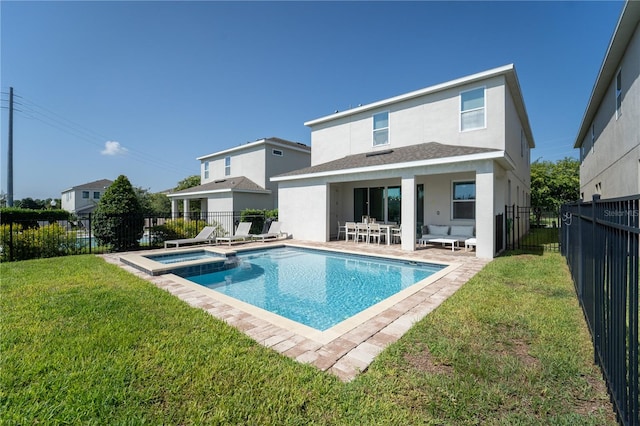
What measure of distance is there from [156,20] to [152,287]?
40.2 feet

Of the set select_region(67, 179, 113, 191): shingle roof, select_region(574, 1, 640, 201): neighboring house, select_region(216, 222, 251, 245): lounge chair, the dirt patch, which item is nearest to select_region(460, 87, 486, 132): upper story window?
select_region(574, 1, 640, 201): neighboring house

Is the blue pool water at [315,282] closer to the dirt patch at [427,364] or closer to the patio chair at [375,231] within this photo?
the dirt patch at [427,364]

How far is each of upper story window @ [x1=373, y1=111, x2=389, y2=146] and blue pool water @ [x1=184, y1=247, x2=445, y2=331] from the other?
7.44 m

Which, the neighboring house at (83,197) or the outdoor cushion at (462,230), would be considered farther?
the neighboring house at (83,197)

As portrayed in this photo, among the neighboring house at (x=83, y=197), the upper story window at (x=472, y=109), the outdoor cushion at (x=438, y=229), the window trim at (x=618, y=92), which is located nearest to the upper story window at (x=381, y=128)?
the upper story window at (x=472, y=109)

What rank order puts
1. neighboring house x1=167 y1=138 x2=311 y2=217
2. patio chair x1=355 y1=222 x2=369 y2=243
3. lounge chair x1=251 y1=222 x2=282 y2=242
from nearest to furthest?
patio chair x1=355 y1=222 x2=369 y2=243
lounge chair x1=251 y1=222 x2=282 y2=242
neighboring house x1=167 y1=138 x2=311 y2=217

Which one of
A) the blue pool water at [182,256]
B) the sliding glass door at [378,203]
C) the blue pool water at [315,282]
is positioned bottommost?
the blue pool water at [315,282]

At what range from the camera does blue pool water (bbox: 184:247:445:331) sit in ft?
19.4

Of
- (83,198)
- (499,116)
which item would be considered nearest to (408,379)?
(499,116)

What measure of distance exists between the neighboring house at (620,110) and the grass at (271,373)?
661 cm

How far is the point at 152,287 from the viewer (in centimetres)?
610

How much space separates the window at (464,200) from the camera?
12.7 m

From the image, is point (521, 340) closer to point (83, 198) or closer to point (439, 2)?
point (439, 2)

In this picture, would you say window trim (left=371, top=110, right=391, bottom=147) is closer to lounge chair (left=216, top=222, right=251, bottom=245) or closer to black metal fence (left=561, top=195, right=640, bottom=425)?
lounge chair (left=216, top=222, right=251, bottom=245)
